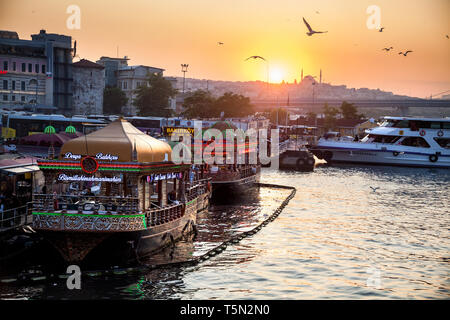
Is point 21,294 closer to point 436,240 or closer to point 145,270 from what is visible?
point 145,270

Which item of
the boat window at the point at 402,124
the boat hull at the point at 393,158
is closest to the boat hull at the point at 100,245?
the boat hull at the point at 393,158

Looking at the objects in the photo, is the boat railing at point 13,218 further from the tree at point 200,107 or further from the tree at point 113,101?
the tree at point 113,101

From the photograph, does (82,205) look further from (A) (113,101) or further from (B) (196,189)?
(A) (113,101)

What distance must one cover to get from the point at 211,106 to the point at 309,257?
276 feet

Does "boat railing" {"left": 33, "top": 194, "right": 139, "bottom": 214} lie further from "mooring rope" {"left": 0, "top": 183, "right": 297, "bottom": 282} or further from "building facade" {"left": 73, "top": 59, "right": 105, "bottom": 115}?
"building facade" {"left": 73, "top": 59, "right": 105, "bottom": 115}

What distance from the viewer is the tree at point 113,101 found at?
116 m

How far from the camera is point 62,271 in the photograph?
63.1ft

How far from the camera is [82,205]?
19234 millimetres

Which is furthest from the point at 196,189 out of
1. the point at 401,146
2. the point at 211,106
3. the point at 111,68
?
the point at 111,68

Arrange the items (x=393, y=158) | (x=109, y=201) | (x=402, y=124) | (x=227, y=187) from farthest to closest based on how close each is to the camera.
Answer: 1. (x=402, y=124)
2. (x=393, y=158)
3. (x=227, y=187)
4. (x=109, y=201)

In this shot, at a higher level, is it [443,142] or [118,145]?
[118,145]

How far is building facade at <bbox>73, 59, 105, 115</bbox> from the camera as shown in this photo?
98.9 metres

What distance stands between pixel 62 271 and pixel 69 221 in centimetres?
174
